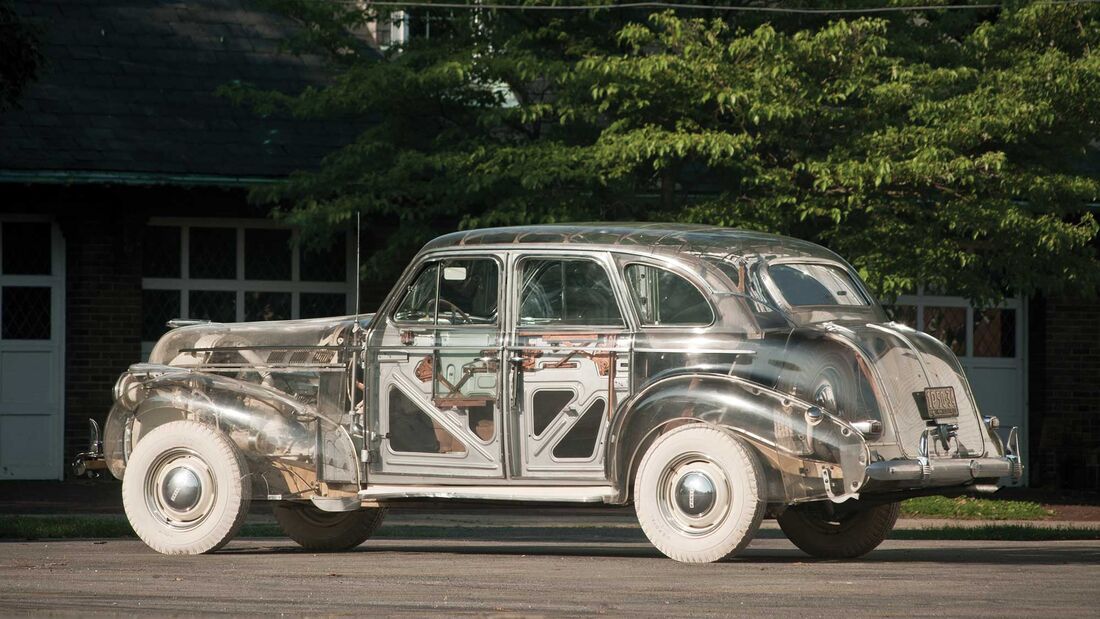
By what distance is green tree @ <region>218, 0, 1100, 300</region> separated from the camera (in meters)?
15.8

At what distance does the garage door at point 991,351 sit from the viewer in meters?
22.0

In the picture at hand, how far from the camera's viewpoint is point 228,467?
10.5 meters

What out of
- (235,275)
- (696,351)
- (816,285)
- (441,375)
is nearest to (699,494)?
(696,351)

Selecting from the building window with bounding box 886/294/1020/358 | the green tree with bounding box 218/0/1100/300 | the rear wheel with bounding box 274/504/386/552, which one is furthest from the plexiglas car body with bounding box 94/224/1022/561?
the building window with bounding box 886/294/1020/358

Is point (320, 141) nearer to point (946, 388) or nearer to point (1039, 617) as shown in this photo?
point (946, 388)

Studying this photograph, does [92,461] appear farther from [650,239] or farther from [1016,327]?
[1016,327]

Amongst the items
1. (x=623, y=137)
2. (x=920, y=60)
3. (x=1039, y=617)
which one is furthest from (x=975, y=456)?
(x=920, y=60)

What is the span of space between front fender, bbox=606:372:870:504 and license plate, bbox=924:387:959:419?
63cm

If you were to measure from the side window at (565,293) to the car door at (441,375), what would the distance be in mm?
176

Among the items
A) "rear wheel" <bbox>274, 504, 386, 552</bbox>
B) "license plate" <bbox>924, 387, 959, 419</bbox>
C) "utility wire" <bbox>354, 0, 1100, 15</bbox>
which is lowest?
"rear wheel" <bbox>274, 504, 386, 552</bbox>

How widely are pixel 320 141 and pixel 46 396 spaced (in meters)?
4.18

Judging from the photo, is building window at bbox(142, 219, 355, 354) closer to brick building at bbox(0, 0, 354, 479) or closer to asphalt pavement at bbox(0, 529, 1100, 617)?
brick building at bbox(0, 0, 354, 479)

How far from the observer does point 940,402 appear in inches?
384

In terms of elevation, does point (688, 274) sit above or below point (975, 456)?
above
